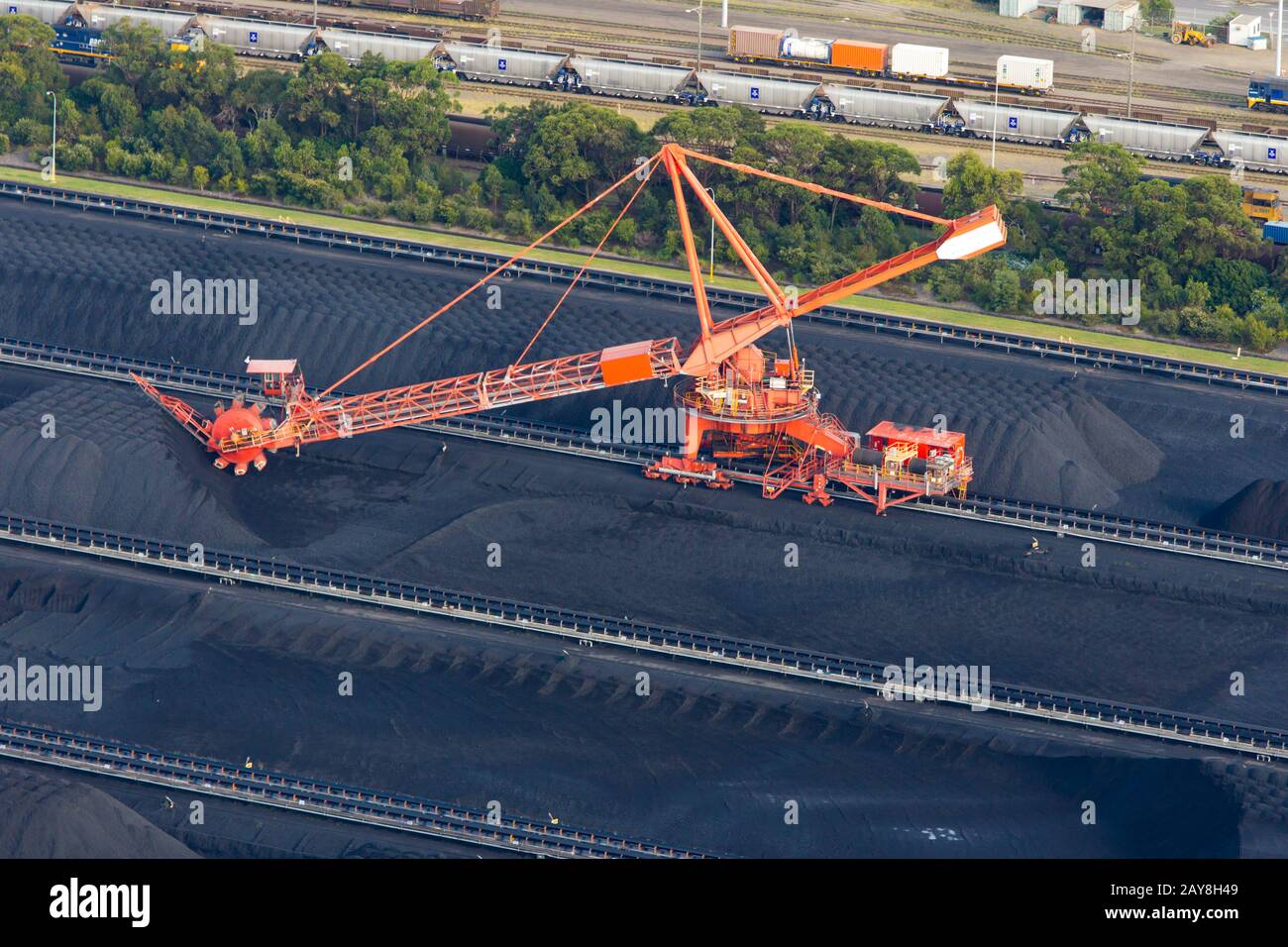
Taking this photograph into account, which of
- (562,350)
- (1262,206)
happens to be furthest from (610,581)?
(1262,206)

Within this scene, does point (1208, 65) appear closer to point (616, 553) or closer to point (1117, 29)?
point (1117, 29)

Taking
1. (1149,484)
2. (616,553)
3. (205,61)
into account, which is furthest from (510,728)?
(205,61)

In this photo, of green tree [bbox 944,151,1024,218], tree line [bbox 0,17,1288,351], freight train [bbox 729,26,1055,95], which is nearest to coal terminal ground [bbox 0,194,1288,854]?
tree line [bbox 0,17,1288,351]

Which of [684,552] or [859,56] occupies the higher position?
[859,56]

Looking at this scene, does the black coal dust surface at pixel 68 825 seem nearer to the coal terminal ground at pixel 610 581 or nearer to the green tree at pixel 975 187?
the coal terminal ground at pixel 610 581

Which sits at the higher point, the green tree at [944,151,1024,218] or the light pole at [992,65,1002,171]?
the light pole at [992,65,1002,171]

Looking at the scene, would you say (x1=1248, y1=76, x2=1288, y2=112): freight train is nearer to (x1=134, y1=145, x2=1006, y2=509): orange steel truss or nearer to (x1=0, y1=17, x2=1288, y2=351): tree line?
(x1=0, y1=17, x2=1288, y2=351): tree line

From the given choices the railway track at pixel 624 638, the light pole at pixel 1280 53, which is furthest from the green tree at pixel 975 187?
the railway track at pixel 624 638

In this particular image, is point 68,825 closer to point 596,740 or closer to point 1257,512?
point 596,740
